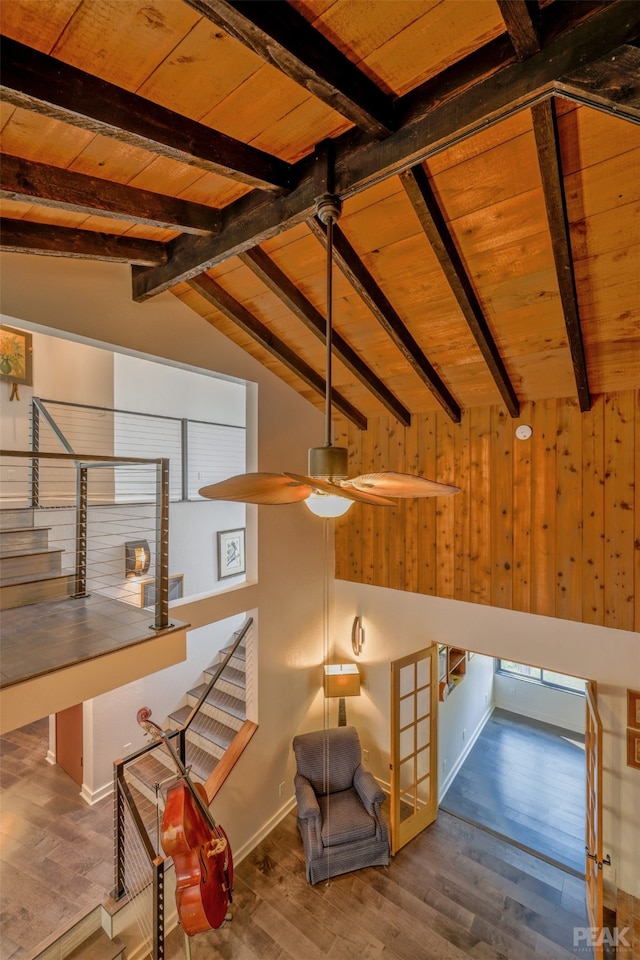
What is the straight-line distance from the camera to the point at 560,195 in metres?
1.88

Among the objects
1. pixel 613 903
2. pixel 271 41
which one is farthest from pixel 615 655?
pixel 271 41

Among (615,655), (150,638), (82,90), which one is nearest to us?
(82,90)

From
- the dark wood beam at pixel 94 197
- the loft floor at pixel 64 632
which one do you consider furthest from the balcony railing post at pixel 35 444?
the dark wood beam at pixel 94 197

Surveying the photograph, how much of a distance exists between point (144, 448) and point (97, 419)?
0.71m

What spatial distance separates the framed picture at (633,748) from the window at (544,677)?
9.87 feet

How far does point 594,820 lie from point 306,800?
2366mm

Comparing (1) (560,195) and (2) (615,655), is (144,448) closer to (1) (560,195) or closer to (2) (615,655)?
(1) (560,195)

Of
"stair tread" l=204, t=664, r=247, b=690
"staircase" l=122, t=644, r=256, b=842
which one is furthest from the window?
"staircase" l=122, t=644, r=256, b=842

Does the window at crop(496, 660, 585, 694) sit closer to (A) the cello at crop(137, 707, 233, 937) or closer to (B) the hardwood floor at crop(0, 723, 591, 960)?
(B) the hardwood floor at crop(0, 723, 591, 960)

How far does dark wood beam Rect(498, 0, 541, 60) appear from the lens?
115 centimetres

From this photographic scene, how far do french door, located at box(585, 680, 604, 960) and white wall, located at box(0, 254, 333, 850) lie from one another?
104 inches

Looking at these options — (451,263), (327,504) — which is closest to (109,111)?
(327,504)

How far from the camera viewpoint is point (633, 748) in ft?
10.8

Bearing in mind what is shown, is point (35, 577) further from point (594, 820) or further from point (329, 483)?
point (594, 820)
